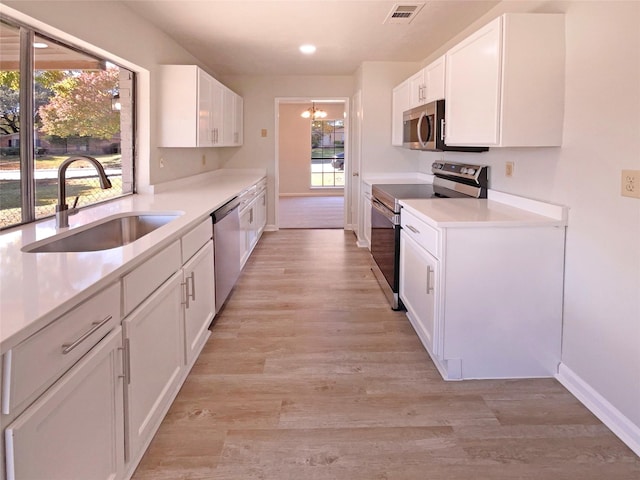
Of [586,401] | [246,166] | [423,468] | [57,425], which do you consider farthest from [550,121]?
[246,166]

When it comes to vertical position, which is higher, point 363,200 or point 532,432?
point 363,200

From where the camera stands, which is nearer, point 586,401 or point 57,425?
point 57,425

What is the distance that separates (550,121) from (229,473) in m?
2.25

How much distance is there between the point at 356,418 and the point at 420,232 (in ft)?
4.02

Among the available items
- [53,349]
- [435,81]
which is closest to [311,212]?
[435,81]

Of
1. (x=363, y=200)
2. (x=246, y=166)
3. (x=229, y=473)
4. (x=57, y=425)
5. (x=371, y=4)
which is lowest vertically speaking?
(x=229, y=473)

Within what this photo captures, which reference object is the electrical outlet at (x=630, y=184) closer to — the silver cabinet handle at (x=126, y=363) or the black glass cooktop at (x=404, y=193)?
the black glass cooktop at (x=404, y=193)

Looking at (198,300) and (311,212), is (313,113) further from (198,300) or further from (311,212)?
(198,300)

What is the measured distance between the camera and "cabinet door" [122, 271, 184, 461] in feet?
5.83

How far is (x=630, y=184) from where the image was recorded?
2027mm

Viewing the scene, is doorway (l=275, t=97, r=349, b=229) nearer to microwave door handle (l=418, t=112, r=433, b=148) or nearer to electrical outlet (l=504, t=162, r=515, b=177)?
microwave door handle (l=418, t=112, r=433, b=148)

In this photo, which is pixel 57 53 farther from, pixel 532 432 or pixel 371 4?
pixel 532 432

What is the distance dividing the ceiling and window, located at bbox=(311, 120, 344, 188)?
6563 millimetres

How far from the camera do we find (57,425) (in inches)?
49.0
